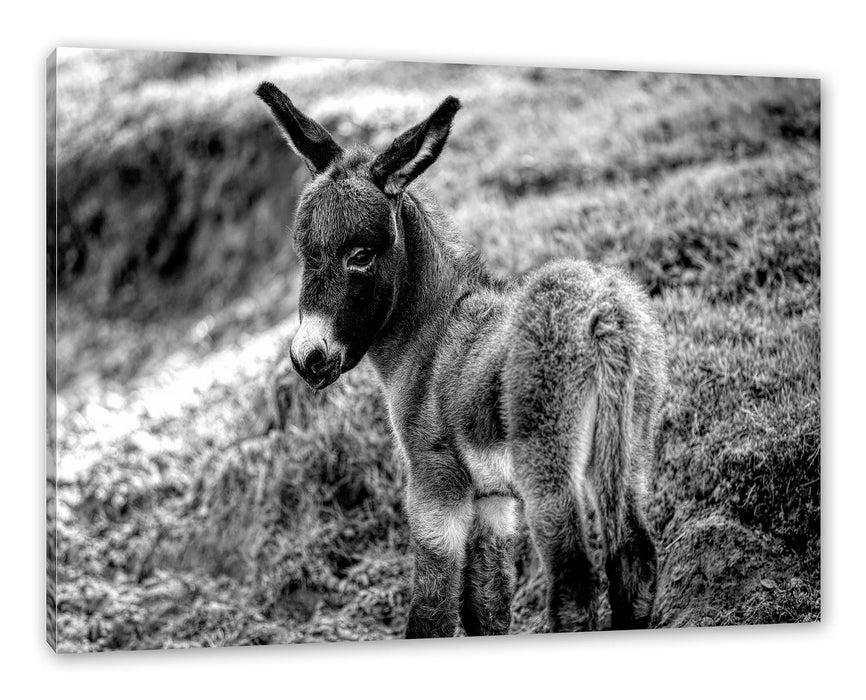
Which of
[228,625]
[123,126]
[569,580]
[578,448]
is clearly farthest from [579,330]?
[123,126]

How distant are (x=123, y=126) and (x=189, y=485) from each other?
2422 millimetres

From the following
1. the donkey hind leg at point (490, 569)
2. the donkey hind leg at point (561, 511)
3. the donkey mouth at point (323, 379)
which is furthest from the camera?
the donkey hind leg at point (490, 569)

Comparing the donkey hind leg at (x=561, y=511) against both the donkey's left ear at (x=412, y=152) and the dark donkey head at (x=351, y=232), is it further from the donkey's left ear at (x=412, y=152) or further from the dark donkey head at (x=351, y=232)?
the donkey's left ear at (x=412, y=152)

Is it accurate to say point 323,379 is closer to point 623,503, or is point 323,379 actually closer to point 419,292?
point 419,292

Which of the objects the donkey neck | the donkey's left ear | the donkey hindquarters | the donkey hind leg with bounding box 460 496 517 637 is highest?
the donkey's left ear

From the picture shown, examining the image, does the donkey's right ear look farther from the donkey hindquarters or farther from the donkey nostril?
the donkey hindquarters

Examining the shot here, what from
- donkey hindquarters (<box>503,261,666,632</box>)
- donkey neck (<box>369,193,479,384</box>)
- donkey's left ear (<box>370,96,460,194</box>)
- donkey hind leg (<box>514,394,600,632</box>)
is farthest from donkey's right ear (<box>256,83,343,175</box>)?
donkey hind leg (<box>514,394,600,632</box>)

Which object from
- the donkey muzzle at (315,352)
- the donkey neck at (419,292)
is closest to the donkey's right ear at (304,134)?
the donkey neck at (419,292)

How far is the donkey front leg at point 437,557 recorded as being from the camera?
11.0 feet

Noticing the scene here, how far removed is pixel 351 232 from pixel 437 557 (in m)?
1.10

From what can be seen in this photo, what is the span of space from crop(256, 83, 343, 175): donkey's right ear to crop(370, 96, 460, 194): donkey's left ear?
17cm

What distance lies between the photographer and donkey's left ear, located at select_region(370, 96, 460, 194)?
10.8 ft

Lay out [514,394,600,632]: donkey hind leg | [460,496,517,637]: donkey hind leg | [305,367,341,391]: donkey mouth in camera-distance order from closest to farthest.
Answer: [514,394,600,632]: donkey hind leg → [305,367,341,391]: donkey mouth → [460,496,517,637]: donkey hind leg

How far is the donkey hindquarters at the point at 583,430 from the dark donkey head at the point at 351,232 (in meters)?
0.46
